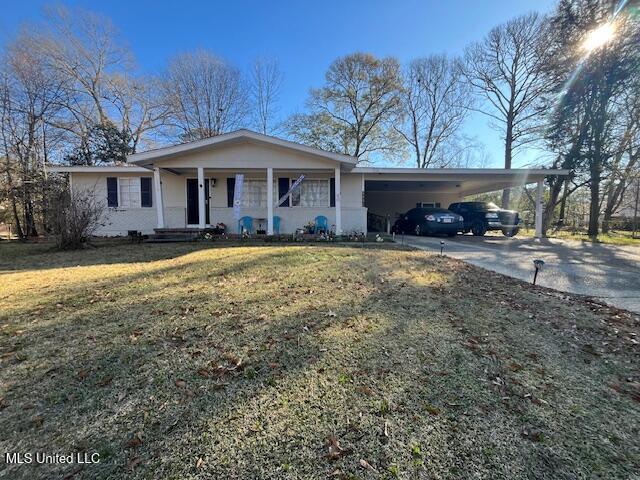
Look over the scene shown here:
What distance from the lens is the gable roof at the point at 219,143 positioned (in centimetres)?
1017

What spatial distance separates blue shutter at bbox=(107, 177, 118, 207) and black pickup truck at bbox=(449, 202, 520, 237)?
15.6 metres

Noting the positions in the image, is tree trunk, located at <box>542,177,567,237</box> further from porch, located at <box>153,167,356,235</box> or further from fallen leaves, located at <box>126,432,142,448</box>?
fallen leaves, located at <box>126,432,142,448</box>

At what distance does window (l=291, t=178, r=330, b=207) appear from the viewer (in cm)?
1274

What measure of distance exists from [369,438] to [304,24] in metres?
18.1

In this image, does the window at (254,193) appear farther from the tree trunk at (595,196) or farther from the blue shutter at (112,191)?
the tree trunk at (595,196)

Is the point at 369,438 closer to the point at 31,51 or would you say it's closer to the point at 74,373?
the point at 74,373

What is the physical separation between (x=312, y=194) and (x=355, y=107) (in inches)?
550

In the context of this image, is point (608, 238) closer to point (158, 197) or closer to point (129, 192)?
point (158, 197)

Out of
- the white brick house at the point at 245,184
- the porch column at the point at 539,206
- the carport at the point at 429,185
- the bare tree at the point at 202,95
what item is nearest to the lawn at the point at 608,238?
the porch column at the point at 539,206

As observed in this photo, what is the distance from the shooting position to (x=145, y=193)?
1251 cm

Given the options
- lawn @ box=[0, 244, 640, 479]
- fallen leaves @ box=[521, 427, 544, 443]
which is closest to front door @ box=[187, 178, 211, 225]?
lawn @ box=[0, 244, 640, 479]

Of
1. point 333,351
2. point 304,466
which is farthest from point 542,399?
point 304,466

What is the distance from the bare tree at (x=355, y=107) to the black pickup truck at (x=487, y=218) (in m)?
12.3

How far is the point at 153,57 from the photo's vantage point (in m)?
21.0
